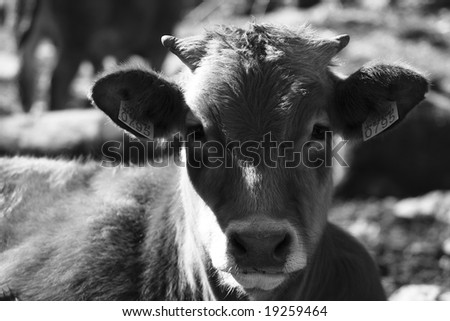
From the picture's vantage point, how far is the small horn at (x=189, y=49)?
212 inches

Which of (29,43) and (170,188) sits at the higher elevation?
(170,188)

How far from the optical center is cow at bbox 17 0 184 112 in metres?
15.9

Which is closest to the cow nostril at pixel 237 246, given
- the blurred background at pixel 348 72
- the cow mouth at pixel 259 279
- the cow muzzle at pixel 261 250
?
the cow muzzle at pixel 261 250

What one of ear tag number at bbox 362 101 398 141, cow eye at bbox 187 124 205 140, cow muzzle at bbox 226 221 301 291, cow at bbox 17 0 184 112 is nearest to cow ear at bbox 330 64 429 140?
ear tag number at bbox 362 101 398 141

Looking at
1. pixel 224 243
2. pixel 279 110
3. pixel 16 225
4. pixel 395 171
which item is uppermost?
pixel 279 110

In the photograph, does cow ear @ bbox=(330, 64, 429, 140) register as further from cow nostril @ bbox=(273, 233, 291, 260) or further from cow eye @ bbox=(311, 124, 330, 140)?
cow nostril @ bbox=(273, 233, 291, 260)

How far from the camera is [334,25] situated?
1525cm

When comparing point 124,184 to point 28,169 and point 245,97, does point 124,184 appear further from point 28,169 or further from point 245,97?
point 245,97

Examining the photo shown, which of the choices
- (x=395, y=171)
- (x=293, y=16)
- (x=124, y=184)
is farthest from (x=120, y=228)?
(x=293, y=16)

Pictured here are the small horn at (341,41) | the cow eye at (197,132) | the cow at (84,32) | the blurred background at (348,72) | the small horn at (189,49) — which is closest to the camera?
the cow eye at (197,132)

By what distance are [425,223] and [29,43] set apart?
986 centimetres

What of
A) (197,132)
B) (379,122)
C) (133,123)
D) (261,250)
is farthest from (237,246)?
(379,122)

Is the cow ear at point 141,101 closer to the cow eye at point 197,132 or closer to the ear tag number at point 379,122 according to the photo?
the cow eye at point 197,132

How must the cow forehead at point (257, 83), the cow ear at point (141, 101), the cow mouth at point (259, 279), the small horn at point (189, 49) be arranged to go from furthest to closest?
the small horn at point (189, 49)
the cow ear at point (141, 101)
the cow forehead at point (257, 83)
the cow mouth at point (259, 279)
